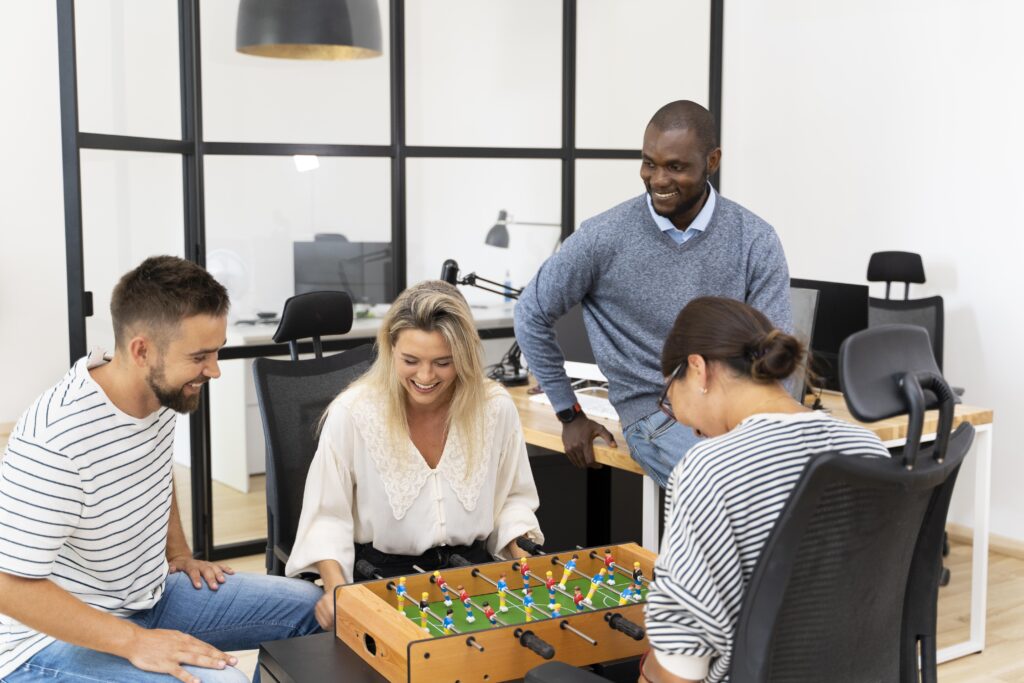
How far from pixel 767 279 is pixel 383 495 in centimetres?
109

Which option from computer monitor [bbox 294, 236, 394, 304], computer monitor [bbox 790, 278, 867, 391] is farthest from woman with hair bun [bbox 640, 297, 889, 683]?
computer monitor [bbox 294, 236, 394, 304]

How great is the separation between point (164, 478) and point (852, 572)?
141cm

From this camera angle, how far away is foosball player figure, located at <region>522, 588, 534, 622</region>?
197 cm

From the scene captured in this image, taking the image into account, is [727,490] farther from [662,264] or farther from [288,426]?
[288,426]

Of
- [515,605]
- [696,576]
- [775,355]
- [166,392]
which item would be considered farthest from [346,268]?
[696,576]

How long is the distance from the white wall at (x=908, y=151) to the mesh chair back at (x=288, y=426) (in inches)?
→ 114

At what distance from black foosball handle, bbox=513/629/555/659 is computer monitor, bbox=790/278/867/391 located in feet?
6.86

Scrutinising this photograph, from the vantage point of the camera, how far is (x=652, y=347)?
2943 mm

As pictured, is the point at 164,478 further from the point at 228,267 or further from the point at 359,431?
the point at 228,267

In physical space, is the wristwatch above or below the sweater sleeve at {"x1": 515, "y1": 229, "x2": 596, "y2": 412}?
below

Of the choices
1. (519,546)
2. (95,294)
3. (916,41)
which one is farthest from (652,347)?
(916,41)

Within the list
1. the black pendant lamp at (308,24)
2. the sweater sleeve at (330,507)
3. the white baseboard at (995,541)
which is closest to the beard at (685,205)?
the sweater sleeve at (330,507)

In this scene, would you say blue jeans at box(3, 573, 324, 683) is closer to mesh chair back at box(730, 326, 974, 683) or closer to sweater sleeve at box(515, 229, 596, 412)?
sweater sleeve at box(515, 229, 596, 412)

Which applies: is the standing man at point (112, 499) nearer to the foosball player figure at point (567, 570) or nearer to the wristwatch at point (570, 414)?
the foosball player figure at point (567, 570)
